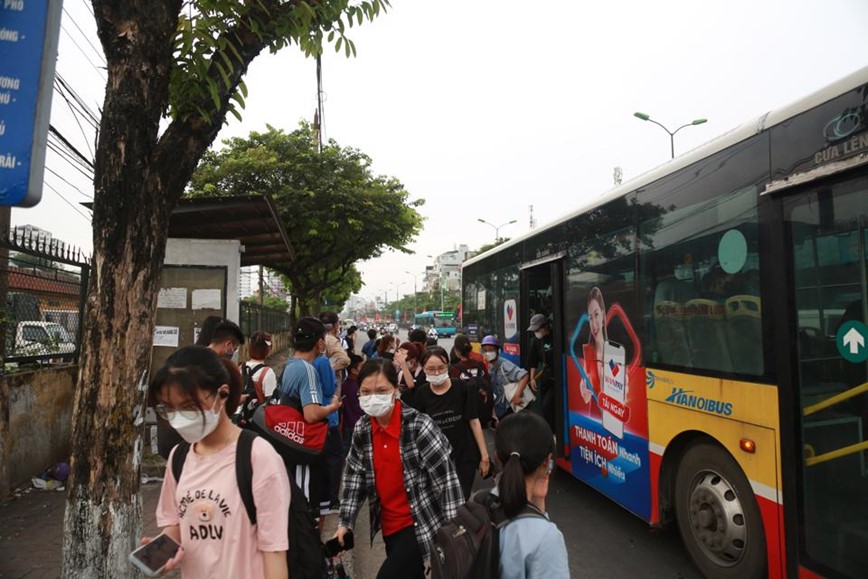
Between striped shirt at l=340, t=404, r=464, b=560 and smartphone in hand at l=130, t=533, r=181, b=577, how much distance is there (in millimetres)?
1034

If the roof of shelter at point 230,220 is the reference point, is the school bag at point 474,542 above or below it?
below

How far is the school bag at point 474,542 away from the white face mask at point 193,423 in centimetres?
85

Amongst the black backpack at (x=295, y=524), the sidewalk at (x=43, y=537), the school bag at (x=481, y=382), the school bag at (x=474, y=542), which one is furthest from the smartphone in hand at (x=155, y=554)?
the school bag at (x=481, y=382)

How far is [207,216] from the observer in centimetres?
841

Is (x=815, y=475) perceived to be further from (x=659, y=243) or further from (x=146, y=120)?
(x=146, y=120)

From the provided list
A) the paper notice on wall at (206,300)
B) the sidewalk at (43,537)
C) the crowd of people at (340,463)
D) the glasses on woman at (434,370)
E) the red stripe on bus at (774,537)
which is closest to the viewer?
the crowd of people at (340,463)

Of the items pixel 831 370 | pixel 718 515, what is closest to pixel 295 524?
pixel 831 370

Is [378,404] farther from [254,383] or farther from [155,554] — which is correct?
[254,383]

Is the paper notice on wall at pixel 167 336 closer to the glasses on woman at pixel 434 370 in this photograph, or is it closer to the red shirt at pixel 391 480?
the glasses on woman at pixel 434 370

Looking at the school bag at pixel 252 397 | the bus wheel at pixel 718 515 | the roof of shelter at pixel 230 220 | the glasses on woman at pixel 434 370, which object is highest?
the roof of shelter at pixel 230 220

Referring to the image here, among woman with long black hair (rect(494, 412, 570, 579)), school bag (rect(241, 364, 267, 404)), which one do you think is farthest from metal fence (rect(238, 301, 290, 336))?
woman with long black hair (rect(494, 412, 570, 579))

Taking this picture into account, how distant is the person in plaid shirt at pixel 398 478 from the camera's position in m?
2.68

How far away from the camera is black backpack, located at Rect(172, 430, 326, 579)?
5.89 feet

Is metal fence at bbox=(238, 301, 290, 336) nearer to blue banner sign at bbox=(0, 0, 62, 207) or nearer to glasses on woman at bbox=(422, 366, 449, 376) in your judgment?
glasses on woman at bbox=(422, 366, 449, 376)
